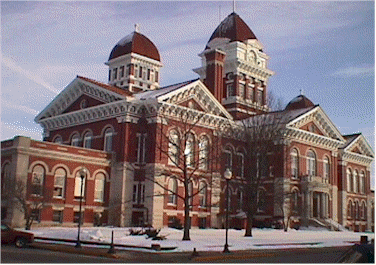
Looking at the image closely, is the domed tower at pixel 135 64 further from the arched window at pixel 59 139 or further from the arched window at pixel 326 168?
the arched window at pixel 326 168

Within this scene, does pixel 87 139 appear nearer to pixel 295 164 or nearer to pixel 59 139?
pixel 59 139

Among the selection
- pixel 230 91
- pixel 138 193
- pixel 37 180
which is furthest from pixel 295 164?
pixel 37 180

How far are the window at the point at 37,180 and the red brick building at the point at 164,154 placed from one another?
0.07 metres

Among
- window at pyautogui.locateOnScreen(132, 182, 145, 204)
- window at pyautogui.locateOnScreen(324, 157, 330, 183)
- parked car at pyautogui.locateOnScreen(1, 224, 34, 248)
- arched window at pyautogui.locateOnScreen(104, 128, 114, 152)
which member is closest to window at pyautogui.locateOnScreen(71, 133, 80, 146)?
arched window at pyautogui.locateOnScreen(104, 128, 114, 152)

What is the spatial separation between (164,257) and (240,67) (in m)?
40.1

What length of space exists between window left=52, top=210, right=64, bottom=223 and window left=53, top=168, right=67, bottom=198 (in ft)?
3.66

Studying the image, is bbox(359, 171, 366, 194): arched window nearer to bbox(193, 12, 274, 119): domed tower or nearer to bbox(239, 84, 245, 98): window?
bbox(193, 12, 274, 119): domed tower

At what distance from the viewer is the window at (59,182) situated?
39.6 m

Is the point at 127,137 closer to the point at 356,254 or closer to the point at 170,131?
the point at 170,131

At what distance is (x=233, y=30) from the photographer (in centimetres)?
6162

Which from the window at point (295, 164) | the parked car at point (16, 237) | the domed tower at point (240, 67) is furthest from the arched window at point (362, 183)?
the parked car at point (16, 237)

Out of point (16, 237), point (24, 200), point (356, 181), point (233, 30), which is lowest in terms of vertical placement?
point (16, 237)

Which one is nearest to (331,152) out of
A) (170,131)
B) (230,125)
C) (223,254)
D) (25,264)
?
(230,125)

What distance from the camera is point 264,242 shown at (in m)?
29.7
